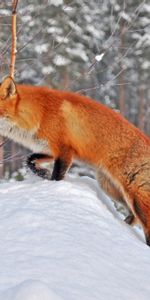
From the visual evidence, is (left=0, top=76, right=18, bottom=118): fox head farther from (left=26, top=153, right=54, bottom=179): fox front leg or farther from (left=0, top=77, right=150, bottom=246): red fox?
(left=26, top=153, right=54, bottom=179): fox front leg

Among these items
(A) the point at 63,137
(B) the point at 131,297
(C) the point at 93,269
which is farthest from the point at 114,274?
(A) the point at 63,137

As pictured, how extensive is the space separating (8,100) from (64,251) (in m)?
3.38

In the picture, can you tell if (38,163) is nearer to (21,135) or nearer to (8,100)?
(21,135)

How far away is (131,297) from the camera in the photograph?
275 centimetres

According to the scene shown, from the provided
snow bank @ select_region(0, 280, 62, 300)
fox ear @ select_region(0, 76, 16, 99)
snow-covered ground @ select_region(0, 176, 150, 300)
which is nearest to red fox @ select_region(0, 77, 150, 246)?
fox ear @ select_region(0, 76, 16, 99)

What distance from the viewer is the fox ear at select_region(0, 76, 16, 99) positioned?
241 inches

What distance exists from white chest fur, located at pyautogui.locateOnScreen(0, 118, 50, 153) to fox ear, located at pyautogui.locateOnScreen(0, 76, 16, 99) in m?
0.30

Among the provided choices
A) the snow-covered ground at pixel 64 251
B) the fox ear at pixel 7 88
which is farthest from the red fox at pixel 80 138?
the snow-covered ground at pixel 64 251

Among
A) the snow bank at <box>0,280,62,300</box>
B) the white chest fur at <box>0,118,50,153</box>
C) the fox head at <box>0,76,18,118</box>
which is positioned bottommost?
the white chest fur at <box>0,118,50,153</box>

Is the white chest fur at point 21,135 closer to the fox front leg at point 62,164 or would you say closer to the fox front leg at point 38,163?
the fox front leg at point 38,163

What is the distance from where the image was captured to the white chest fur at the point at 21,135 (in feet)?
20.2

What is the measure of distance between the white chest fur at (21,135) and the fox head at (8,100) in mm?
88

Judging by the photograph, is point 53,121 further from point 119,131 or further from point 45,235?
point 45,235

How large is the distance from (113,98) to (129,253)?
43.1 meters
